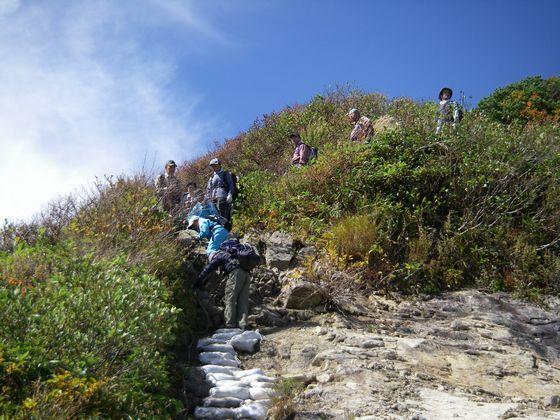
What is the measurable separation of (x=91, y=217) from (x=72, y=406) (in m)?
5.21

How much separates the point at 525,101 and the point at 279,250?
1300cm

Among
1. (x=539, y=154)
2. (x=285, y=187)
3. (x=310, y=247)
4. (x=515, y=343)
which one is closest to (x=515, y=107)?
(x=539, y=154)

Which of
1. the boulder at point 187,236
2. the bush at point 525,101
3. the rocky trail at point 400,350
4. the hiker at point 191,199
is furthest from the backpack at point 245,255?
the bush at point 525,101

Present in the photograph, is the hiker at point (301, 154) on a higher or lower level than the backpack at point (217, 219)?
higher

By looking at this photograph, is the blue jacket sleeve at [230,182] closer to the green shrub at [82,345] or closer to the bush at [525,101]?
the green shrub at [82,345]

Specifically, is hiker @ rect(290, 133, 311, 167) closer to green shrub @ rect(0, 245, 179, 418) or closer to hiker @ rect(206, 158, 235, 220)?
hiker @ rect(206, 158, 235, 220)

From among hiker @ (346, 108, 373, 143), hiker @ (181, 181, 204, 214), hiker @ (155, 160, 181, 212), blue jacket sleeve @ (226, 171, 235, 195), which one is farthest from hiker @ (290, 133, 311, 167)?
hiker @ (155, 160, 181, 212)

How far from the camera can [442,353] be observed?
680cm

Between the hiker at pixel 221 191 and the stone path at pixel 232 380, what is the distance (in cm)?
354

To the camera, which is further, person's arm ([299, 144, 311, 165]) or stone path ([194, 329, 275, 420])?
person's arm ([299, 144, 311, 165])

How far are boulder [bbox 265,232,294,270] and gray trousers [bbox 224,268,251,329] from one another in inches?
62.3

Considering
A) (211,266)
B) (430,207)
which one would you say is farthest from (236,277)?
(430,207)

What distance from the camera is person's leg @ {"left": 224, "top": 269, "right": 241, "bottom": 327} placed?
25.2 ft

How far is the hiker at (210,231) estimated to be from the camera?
873 centimetres
